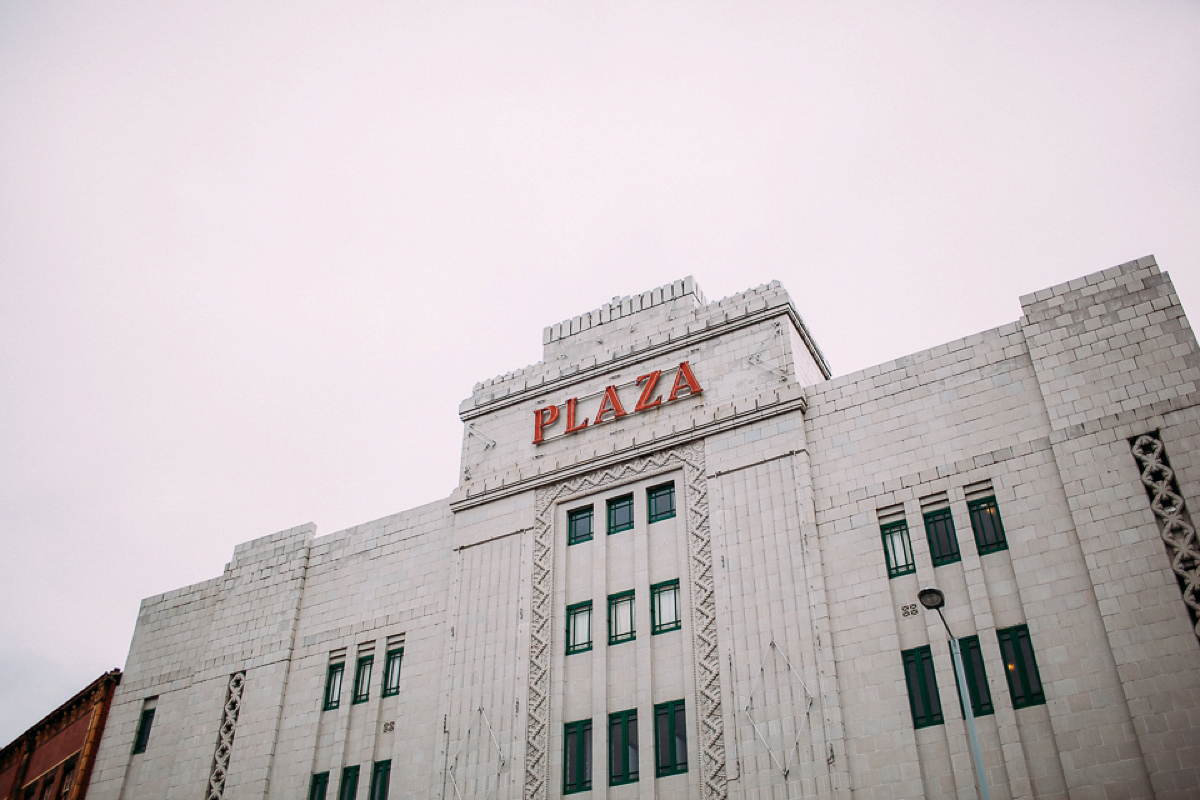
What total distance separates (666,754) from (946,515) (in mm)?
10541

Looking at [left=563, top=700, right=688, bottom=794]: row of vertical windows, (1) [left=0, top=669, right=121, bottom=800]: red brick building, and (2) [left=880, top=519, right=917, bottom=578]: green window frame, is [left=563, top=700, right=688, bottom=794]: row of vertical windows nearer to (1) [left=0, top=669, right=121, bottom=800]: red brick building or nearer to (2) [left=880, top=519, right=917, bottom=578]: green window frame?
(2) [left=880, top=519, right=917, bottom=578]: green window frame

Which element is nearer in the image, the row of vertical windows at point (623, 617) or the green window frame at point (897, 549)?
the green window frame at point (897, 549)

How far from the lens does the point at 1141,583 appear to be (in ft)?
78.8

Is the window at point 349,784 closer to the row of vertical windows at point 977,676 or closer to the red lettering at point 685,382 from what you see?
the red lettering at point 685,382

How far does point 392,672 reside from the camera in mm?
35344

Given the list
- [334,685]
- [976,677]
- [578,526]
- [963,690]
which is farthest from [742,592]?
[334,685]

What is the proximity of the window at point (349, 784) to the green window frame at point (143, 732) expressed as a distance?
10349mm

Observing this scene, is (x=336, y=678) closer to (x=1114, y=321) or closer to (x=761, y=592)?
(x=761, y=592)

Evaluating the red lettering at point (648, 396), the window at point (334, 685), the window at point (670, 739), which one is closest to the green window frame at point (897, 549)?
the window at point (670, 739)

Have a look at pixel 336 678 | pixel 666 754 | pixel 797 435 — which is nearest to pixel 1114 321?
pixel 797 435

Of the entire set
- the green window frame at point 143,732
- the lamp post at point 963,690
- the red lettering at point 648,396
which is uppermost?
the red lettering at point 648,396

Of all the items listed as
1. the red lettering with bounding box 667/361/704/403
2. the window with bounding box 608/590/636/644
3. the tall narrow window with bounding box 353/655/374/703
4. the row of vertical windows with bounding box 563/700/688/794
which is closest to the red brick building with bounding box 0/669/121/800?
the tall narrow window with bounding box 353/655/374/703

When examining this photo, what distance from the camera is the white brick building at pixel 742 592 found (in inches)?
967

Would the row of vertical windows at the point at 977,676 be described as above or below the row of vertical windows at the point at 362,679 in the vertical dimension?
below
